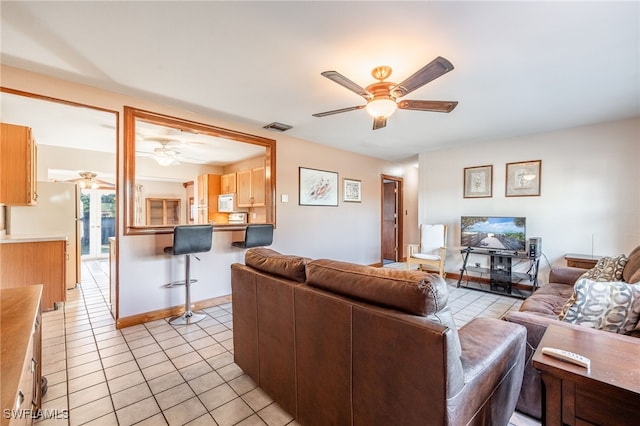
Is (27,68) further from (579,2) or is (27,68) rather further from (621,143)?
(621,143)

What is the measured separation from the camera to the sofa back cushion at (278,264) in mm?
1477

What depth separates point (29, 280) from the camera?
A: 10.0 feet

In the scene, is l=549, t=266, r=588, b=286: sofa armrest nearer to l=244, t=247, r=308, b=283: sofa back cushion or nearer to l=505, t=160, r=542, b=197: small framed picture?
l=505, t=160, r=542, b=197: small framed picture

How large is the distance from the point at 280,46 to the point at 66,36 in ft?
4.66

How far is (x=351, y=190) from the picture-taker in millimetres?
5105

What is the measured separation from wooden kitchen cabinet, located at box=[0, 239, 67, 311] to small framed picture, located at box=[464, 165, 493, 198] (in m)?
5.74

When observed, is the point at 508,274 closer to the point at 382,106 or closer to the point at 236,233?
the point at 382,106

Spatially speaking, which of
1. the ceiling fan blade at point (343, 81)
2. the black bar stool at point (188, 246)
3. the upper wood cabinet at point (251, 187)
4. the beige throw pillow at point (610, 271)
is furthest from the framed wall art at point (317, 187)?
the beige throw pillow at point (610, 271)

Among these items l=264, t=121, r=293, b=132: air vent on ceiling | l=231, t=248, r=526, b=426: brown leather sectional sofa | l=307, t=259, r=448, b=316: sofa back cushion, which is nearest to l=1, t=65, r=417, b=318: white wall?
l=264, t=121, r=293, b=132: air vent on ceiling

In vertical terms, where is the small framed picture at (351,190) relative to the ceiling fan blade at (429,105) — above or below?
below

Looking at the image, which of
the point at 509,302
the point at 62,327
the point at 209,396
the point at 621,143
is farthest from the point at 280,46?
the point at 621,143

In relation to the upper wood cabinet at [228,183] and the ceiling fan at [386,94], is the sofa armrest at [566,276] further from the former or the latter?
the upper wood cabinet at [228,183]

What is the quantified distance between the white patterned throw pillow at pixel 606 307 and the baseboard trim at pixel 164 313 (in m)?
3.34

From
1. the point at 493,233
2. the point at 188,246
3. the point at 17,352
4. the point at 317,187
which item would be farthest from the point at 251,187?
the point at 17,352
